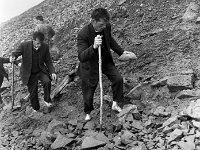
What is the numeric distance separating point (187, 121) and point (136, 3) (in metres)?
6.39

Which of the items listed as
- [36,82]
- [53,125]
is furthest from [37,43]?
[53,125]

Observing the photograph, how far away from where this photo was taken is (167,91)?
255 inches

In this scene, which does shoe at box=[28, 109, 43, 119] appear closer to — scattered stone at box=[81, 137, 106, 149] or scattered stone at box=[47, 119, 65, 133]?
scattered stone at box=[47, 119, 65, 133]

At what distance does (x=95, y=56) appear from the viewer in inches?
243

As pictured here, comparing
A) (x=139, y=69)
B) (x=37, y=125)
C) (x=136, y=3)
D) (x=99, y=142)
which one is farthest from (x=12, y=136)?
(x=136, y=3)

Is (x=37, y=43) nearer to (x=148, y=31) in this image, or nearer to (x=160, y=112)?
(x=160, y=112)

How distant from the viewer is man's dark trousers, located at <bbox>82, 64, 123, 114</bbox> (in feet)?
20.1

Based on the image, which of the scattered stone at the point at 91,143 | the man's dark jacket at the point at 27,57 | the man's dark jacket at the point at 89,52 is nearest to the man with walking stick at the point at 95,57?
the man's dark jacket at the point at 89,52

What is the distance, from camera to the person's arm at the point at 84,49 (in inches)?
221

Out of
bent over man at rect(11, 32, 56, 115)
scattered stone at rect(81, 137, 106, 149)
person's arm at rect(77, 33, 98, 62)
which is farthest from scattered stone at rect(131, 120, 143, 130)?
bent over man at rect(11, 32, 56, 115)

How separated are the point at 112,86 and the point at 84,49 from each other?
3.09 feet

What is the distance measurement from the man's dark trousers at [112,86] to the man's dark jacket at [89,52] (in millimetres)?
157

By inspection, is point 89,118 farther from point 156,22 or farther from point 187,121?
point 156,22

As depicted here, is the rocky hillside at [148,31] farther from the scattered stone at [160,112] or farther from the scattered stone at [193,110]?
the scattered stone at [193,110]
